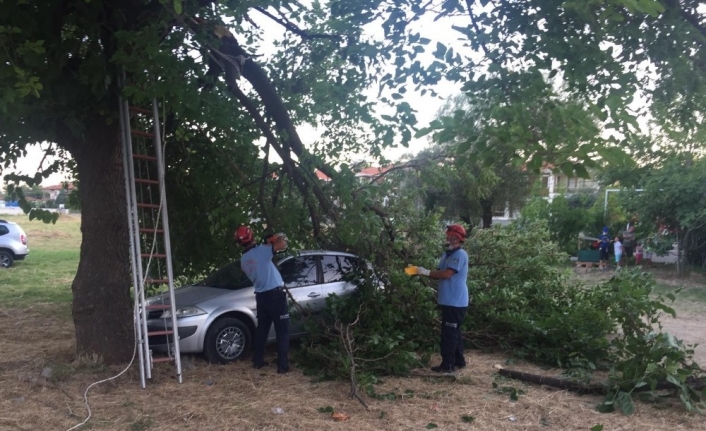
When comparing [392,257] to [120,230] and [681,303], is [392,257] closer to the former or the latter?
[120,230]

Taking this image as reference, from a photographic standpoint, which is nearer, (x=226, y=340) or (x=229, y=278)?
(x=226, y=340)

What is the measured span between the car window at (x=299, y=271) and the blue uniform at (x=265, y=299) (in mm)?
993

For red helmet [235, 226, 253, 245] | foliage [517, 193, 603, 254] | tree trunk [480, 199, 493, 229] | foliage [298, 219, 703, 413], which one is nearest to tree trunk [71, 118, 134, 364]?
red helmet [235, 226, 253, 245]

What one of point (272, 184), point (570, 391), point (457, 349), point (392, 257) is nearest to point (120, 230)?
point (272, 184)

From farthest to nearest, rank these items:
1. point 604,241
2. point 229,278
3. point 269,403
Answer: point 604,241, point 229,278, point 269,403

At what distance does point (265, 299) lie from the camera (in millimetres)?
7406

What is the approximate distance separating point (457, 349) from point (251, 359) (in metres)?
2.52

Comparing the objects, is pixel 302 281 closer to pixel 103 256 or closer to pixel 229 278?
pixel 229 278

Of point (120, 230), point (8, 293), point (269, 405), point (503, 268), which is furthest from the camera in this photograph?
point (8, 293)

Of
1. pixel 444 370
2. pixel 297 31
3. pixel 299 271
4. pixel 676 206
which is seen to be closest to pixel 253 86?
pixel 297 31

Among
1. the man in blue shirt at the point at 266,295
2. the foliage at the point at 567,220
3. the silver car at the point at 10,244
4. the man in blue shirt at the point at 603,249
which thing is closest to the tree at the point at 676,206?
the man in blue shirt at the point at 603,249

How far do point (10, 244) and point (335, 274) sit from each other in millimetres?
14095

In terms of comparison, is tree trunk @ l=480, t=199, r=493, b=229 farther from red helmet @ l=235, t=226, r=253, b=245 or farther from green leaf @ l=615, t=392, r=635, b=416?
green leaf @ l=615, t=392, r=635, b=416

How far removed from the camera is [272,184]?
27.0ft
